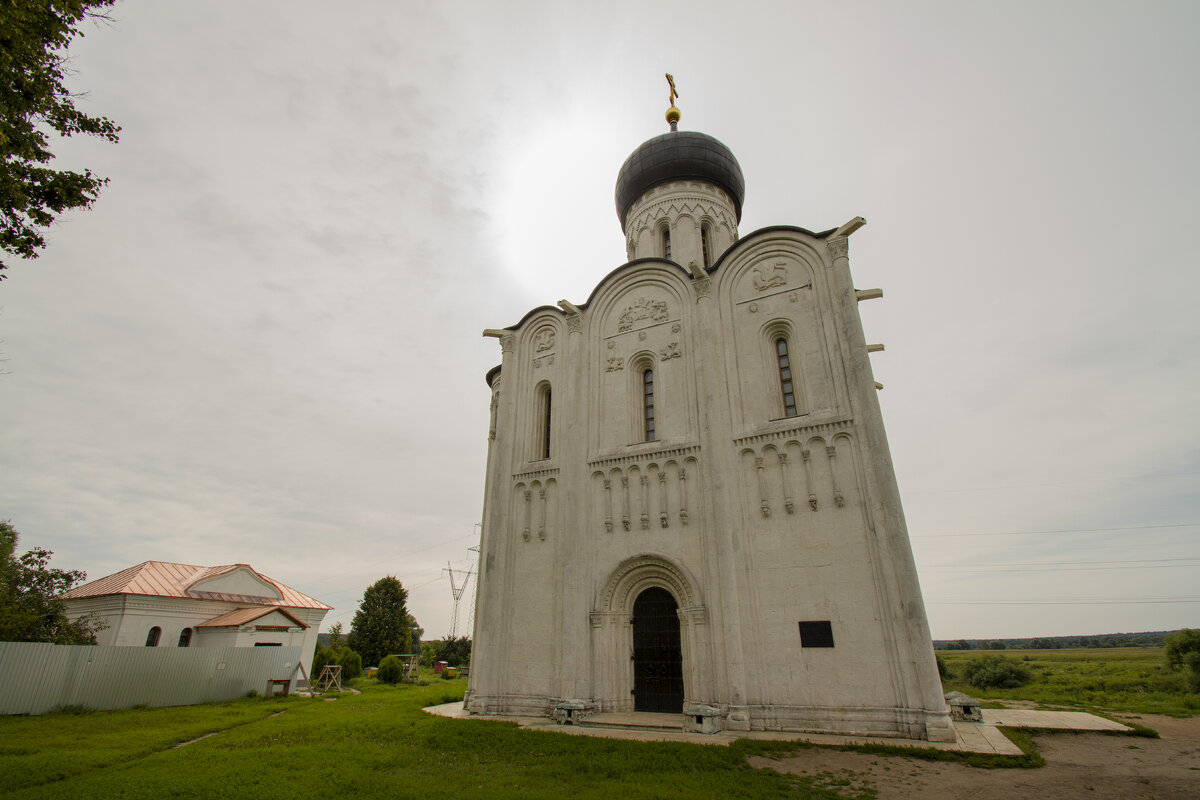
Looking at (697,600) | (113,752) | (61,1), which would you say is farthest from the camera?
(697,600)

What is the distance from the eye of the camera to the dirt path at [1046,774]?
609 cm

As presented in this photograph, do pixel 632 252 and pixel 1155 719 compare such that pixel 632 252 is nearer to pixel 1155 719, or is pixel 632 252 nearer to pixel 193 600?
pixel 1155 719

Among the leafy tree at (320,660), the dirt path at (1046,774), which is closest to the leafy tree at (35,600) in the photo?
the leafy tree at (320,660)

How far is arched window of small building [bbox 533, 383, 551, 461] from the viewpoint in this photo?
48.1 ft

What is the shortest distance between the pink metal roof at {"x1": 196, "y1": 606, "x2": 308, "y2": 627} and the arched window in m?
17.4

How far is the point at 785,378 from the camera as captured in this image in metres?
12.2

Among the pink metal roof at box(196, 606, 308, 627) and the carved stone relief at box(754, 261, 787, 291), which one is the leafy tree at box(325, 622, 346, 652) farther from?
the carved stone relief at box(754, 261, 787, 291)

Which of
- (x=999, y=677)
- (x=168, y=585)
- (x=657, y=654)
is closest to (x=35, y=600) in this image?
(x=168, y=585)

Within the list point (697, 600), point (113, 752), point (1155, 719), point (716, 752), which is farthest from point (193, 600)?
point (1155, 719)

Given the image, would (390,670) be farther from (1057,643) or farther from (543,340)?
(1057,643)

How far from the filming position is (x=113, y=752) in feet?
27.3

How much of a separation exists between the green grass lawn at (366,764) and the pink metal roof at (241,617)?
10.0 meters

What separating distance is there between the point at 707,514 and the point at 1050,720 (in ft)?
25.3

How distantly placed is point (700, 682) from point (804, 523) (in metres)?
3.68
